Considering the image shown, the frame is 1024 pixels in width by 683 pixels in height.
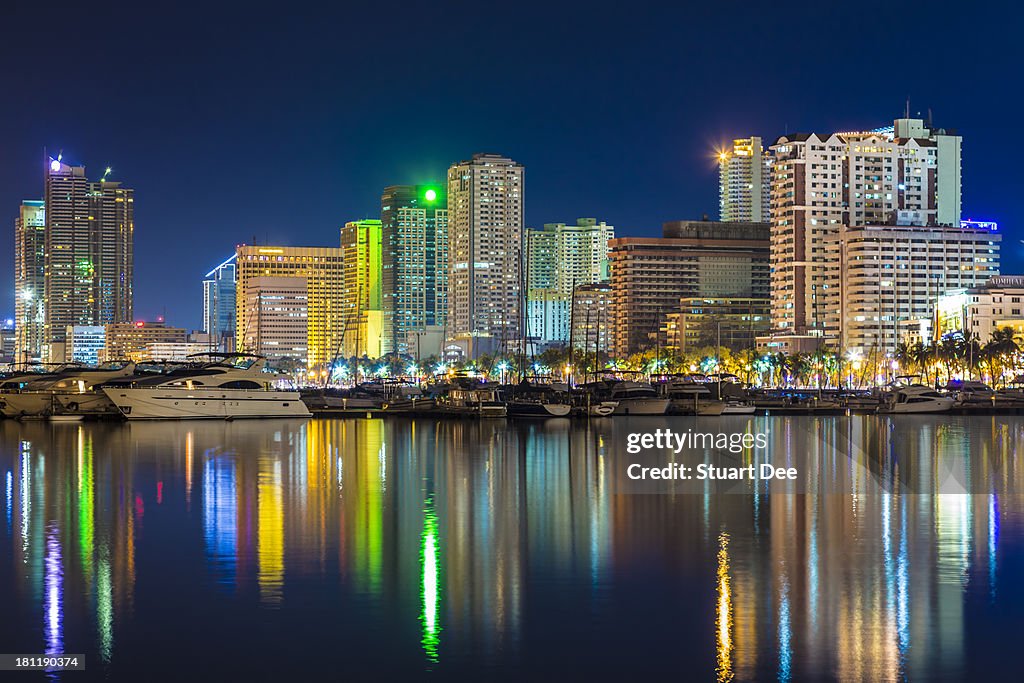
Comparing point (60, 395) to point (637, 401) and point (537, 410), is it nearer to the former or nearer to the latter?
point (537, 410)

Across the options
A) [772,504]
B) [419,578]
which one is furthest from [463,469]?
[419,578]

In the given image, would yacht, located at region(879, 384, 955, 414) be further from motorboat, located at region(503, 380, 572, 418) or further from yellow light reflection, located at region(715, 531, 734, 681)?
yellow light reflection, located at region(715, 531, 734, 681)

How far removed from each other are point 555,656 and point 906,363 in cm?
15469

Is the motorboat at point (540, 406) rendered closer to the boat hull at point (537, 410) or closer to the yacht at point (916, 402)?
the boat hull at point (537, 410)

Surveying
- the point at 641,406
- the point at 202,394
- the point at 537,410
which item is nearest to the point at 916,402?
the point at 641,406

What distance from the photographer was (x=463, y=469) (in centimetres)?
4938

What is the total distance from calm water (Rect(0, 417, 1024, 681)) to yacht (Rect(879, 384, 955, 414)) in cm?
6005

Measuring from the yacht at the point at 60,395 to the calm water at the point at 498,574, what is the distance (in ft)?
131

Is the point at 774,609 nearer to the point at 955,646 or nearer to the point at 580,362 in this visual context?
the point at 955,646

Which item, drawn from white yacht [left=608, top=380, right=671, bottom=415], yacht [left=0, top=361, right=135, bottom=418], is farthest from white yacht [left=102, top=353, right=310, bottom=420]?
white yacht [left=608, top=380, right=671, bottom=415]

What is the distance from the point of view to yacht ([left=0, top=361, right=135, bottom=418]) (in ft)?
285

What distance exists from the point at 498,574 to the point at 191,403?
60845 millimetres

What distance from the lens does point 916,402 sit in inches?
4257

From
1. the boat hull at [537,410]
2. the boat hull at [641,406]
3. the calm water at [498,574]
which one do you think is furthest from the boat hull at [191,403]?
the calm water at [498,574]
